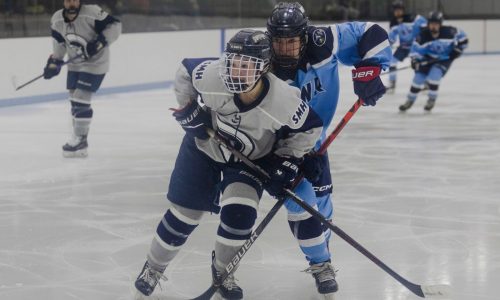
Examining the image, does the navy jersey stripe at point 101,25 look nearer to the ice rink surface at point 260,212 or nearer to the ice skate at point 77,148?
the ice skate at point 77,148

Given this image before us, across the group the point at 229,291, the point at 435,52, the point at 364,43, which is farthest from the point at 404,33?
the point at 229,291

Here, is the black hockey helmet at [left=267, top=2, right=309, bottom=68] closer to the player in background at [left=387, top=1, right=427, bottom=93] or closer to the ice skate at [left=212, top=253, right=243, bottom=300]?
the ice skate at [left=212, top=253, right=243, bottom=300]

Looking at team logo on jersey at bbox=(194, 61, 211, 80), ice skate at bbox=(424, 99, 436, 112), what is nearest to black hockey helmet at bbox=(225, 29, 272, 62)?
team logo on jersey at bbox=(194, 61, 211, 80)

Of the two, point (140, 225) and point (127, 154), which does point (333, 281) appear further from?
point (127, 154)

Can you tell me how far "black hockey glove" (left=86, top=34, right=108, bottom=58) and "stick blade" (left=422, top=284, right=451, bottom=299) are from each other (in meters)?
3.06

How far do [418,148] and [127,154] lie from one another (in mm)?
1767

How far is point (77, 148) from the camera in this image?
5.27m

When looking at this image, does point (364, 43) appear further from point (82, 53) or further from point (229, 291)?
point (82, 53)

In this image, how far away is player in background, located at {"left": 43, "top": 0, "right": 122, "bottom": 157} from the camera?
207 inches

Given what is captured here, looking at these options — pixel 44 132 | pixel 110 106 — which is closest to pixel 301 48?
pixel 44 132

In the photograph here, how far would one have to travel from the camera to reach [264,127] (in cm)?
241

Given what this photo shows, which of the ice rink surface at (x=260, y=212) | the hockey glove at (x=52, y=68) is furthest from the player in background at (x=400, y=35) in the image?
the hockey glove at (x=52, y=68)

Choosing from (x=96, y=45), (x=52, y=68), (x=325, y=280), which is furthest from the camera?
(x=52, y=68)

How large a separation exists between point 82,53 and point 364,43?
2.76 m
